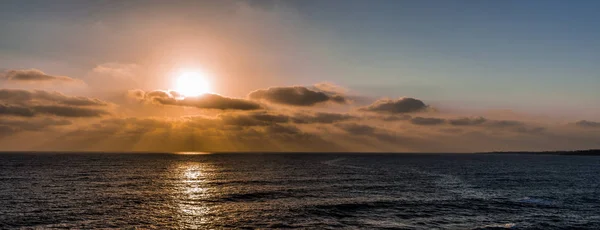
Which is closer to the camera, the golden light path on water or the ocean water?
the ocean water

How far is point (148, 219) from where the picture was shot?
53188mm

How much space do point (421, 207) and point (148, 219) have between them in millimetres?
41252

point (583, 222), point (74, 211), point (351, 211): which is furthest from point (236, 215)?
point (583, 222)

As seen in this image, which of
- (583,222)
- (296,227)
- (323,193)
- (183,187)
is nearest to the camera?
(296,227)

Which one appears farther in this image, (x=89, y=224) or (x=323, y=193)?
(x=323, y=193)

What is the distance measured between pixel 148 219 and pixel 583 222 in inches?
2343

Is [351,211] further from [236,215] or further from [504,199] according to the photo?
[504,199]

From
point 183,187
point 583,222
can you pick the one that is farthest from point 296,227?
point 183,187

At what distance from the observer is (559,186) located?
94562mm

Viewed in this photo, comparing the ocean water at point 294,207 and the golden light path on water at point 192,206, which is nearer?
the ocean water at point 294,207

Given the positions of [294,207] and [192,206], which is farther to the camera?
[192,206]

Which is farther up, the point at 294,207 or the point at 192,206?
the point at 294,207

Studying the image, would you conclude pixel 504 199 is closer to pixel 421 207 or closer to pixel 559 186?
pixel 421 207

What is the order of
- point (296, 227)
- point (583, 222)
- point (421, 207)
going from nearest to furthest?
point (296, 227) → point (583, 222) → point (421, 207)
